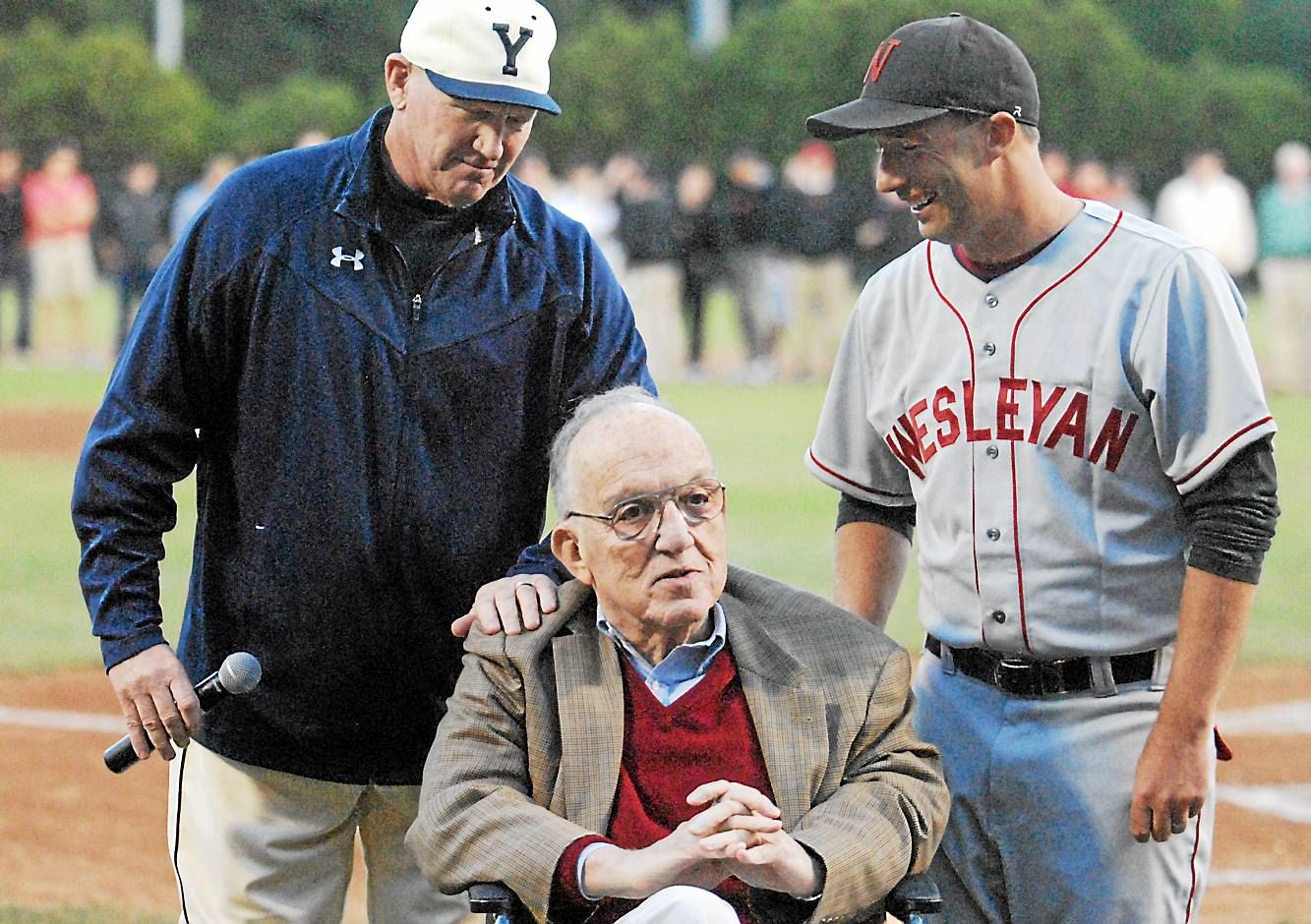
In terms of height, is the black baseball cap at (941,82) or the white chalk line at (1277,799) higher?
the black baseball cap at (941,82)

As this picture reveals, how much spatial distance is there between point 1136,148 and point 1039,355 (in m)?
30.3

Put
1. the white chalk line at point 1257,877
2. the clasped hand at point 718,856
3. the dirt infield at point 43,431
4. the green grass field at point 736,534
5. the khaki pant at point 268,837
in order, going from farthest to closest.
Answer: the dirt infield at point 43,431
the green grass field at point 736,534
the white chalk line at point 1257,877
the khaki pant at point 268,837
the clasped hand at point 718,856

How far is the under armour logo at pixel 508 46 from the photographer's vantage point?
3.26 m

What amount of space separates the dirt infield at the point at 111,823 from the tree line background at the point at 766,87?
23644 mm

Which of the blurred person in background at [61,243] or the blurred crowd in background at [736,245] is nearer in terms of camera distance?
the blurred crowd in background at [736,245]

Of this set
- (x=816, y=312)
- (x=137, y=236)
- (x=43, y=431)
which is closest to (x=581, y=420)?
(x=43, y=431)

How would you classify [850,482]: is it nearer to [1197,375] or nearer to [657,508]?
[657,508]

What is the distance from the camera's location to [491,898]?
3.06 meters

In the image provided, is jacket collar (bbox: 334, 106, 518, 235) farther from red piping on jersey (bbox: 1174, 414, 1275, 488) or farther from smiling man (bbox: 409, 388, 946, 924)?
→ red piping on jersey (bbox: 1174, 414, 1275, 488)

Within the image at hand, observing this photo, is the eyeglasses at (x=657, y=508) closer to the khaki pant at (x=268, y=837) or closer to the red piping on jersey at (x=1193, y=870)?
the khaki pant at (x=268, y=837)

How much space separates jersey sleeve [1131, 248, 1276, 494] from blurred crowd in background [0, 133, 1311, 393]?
51.6 feet

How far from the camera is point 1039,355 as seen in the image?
129 inches

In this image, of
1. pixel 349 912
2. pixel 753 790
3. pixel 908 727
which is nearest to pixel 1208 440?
pixel 908 727

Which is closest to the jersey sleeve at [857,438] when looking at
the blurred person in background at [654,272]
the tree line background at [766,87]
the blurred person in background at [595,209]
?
the blurred person in background at [654,272]
